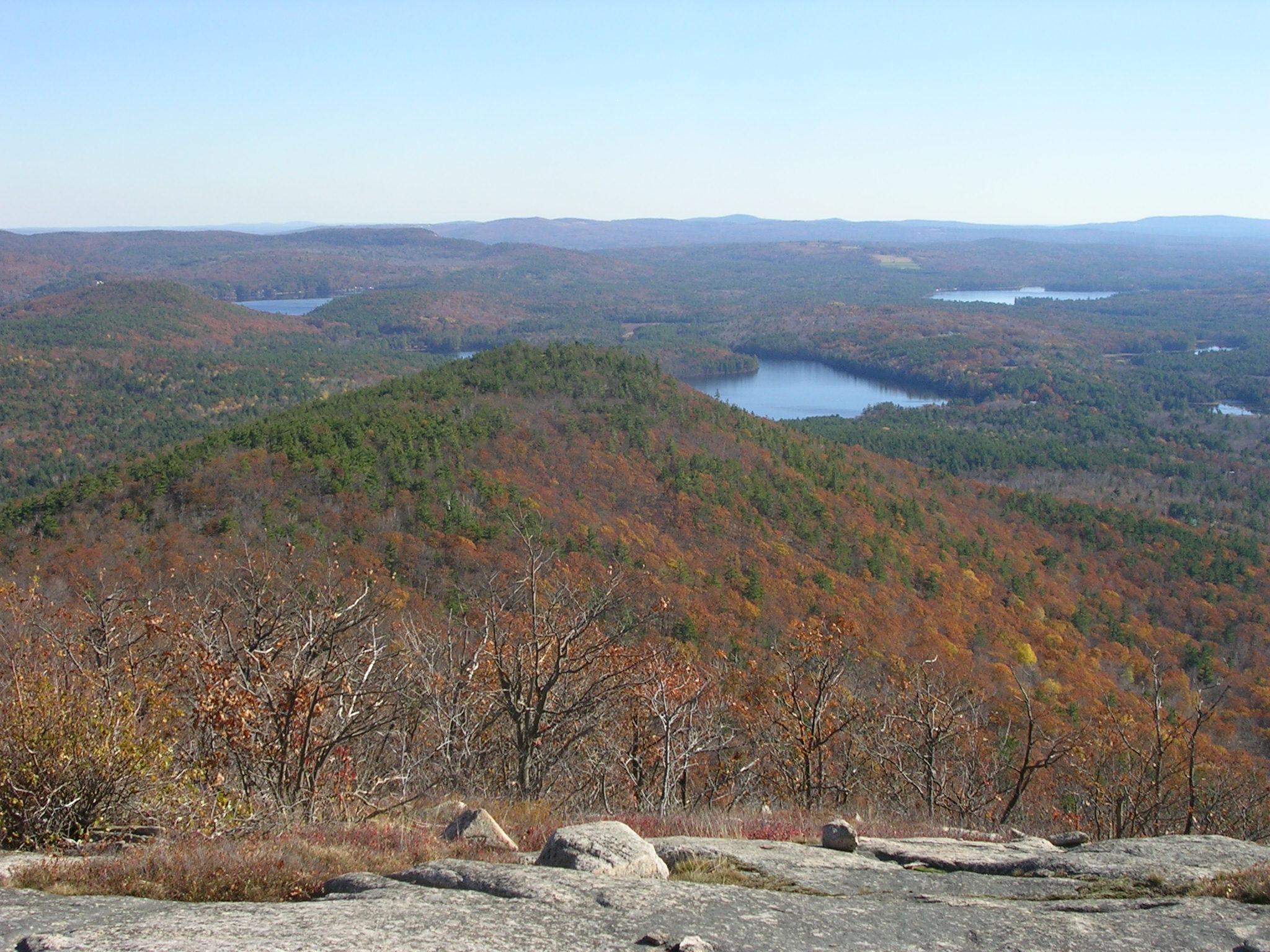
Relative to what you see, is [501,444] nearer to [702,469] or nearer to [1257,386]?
[702,469]

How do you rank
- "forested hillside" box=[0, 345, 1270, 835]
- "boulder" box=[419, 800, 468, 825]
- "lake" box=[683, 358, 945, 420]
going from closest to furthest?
"boulder" box=[419, 800, 468, 825], "forested hillside" box=[0, 345, 1270, 835], "lake" box=[683, 358, 945, 420]

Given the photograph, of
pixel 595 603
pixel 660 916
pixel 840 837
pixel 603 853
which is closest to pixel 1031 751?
pixel 595 603

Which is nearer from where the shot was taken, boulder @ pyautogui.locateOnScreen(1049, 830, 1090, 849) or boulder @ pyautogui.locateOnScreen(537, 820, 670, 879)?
boulder @ pyautogui.locateOnScreen(537, 820, 670, 879)

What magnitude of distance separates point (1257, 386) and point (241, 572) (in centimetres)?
18471

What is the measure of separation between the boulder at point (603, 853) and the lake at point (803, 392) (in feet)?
404

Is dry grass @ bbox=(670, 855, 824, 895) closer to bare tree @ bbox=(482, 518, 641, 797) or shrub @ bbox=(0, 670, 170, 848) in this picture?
shrub @ bbox=(0, 670, 170, 848)

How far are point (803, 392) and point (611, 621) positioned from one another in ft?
443

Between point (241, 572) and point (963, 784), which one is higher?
point (241, 572)

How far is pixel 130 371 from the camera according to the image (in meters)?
Answer: 122

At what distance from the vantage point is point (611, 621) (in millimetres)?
34719

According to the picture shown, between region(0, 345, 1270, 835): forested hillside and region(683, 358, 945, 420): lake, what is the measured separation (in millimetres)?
63699

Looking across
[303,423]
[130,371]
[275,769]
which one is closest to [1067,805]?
[275,769]

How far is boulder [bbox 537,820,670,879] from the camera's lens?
698 cm

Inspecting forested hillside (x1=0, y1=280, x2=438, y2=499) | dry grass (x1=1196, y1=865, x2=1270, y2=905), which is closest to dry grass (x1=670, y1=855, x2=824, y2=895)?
dry grass (x1=1196, y1=865, x2=1270, y2=905)
